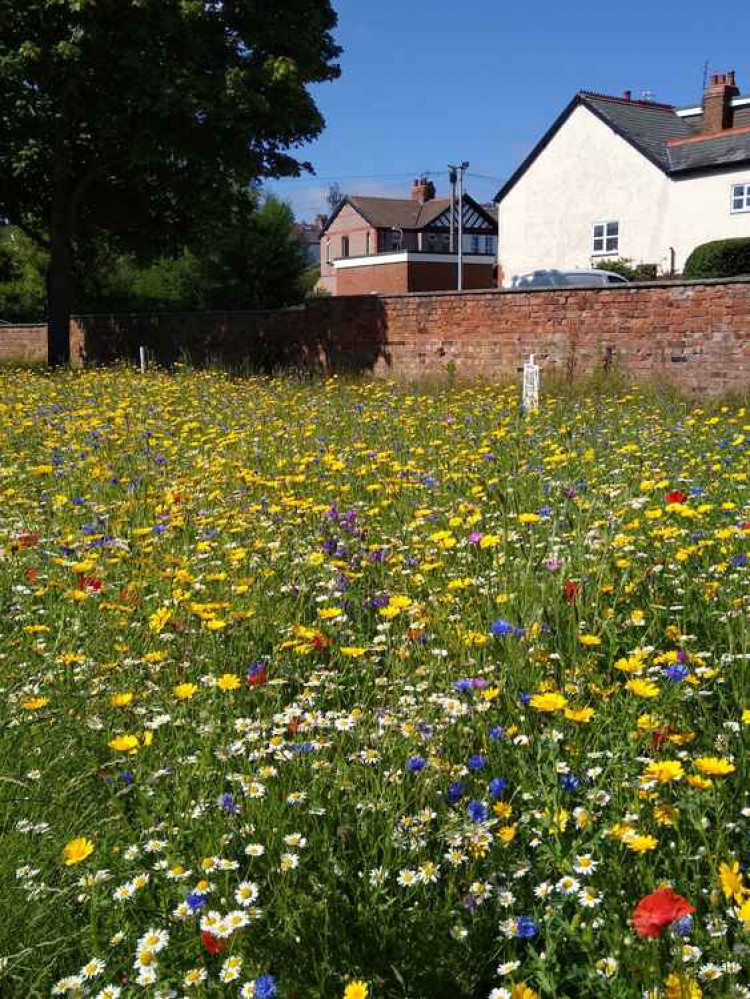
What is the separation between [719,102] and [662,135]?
7.48ft

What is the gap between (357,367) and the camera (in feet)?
56.8

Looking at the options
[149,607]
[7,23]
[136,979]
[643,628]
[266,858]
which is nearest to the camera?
[136,979]

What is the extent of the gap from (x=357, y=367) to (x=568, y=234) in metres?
20.8

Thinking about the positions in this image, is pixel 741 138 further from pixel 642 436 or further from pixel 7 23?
pixel 642 436

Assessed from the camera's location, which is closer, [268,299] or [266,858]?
[266,858]

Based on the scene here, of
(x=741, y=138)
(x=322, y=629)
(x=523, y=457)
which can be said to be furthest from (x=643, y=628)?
(x=741, y=138)

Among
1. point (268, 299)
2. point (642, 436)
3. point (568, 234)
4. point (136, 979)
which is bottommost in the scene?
point (136, 979)

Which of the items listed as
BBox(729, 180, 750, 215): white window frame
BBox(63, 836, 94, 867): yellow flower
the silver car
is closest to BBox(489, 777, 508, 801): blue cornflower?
BBox(63, 836, 94, 867): yellow flower

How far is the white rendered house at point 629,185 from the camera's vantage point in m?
30.7

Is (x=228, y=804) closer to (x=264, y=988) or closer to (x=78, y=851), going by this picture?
(x=78, y=851)

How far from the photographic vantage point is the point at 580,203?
1362 inches

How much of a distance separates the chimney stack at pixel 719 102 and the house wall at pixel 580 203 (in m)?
3.83

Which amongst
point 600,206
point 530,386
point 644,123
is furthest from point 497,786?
point 644,123

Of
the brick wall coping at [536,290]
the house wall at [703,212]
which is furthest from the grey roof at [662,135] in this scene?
the brick wall coping at [536,290]
